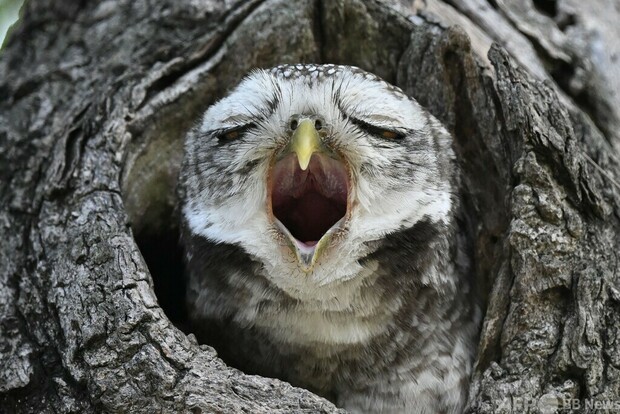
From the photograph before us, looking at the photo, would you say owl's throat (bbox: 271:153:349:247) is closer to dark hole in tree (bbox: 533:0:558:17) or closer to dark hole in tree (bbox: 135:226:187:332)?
dark hole in tree (bbox: 135:226:187:332)

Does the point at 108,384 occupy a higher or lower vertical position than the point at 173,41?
lower

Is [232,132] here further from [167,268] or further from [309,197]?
[167,268]

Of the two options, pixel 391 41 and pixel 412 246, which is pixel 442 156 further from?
pixel 391 41

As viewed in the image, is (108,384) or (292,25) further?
(292,25)

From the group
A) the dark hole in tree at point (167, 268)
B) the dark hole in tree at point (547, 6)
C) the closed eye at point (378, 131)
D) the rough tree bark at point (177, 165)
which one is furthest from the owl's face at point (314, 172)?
the dark hole in tree at point (547, 6)

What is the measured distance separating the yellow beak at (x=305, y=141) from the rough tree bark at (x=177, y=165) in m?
0.67

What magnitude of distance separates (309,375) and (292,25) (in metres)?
1.62

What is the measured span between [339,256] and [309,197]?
0.53 meters

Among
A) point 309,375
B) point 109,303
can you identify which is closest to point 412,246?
point 309,375

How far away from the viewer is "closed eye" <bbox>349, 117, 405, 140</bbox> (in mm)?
2955

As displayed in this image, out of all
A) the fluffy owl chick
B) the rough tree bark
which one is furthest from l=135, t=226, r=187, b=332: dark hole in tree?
the fluffy owl chick

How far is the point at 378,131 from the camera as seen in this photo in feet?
9.78

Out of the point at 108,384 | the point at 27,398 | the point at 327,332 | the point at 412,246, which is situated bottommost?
the point at 27,398

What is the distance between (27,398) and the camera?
8.76 ft
